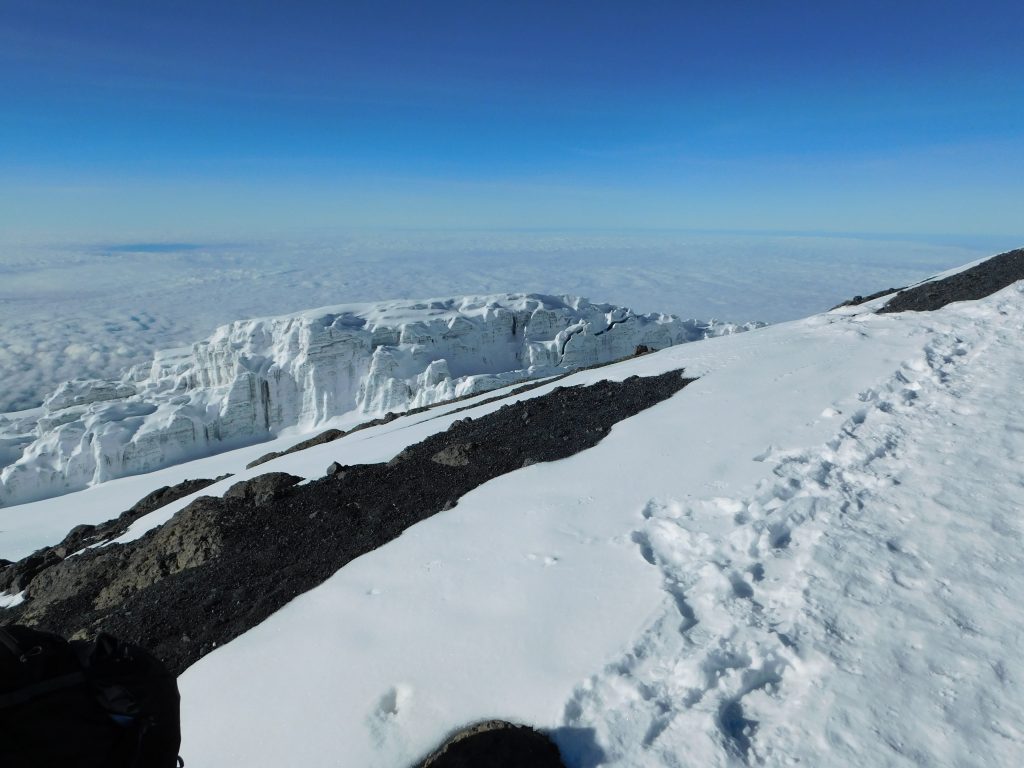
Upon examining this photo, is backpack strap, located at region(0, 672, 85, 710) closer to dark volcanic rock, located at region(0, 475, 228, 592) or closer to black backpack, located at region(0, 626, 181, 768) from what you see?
black backpack, located at region(0, 626, 181, 768)

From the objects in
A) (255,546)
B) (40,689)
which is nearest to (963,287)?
(255,546)

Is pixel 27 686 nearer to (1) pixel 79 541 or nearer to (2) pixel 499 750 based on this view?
(2) pixel 499 750

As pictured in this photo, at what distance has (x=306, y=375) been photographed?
156 ft

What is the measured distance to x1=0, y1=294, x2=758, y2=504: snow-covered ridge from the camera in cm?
3944

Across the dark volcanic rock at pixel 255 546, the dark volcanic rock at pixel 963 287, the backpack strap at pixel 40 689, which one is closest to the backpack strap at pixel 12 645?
the backpack strap at pixel 40 689

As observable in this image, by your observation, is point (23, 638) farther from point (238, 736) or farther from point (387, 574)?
point (387, 574)

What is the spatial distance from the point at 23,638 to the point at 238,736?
251cm

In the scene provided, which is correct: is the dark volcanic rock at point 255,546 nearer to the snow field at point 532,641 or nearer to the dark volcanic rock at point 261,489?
the dark volcanic rock at point 261,489

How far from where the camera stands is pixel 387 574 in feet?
19.6

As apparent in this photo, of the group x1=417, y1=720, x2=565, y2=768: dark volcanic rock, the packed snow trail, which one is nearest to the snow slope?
the packed snow trail

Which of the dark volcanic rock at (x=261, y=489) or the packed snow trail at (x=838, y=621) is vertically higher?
the packed snow trail at (x=838, y=621)

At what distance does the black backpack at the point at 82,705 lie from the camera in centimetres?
203

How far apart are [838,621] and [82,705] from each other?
478 cm

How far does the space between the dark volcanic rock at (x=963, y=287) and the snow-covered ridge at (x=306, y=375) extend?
80.9 ft
